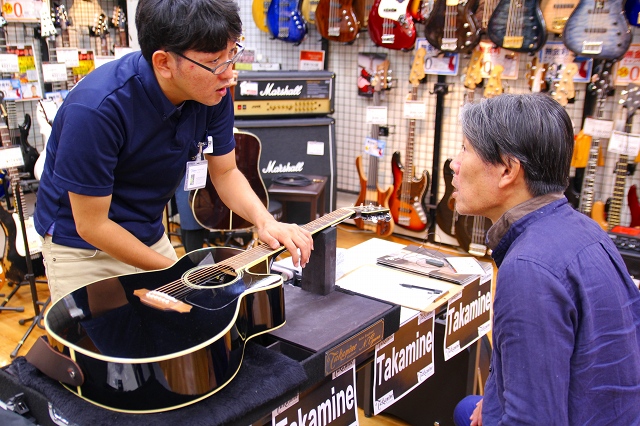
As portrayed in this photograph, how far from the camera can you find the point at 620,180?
3.93m

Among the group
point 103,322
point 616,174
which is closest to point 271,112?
point 616,174

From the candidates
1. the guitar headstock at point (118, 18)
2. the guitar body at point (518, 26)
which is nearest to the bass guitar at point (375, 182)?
the guitar body at point (518, 26)

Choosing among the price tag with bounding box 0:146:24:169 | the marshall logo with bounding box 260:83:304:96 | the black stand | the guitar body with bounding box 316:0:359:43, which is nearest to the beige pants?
the black stand

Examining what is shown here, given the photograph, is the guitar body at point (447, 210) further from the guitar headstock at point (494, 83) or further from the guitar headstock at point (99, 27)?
the guitar headstock at point (99, 27)

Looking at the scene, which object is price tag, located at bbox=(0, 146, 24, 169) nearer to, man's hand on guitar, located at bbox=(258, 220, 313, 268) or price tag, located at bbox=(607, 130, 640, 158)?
man's hand on guitar, located at bbox=(258, 220, 313, 268)

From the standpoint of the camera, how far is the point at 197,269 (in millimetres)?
1550

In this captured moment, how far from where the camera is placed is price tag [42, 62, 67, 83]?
396cm

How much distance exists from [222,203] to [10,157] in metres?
1.23

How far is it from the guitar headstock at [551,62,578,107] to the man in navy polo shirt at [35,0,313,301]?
9.62ft

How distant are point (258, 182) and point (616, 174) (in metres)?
2.31

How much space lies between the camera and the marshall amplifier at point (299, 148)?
15.0ft

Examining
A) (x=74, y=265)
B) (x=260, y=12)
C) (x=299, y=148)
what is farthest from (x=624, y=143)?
(x=74, y=265)

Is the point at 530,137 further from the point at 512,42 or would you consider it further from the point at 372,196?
the point at 372,196

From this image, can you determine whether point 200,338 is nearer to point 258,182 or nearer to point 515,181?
point 515,181
